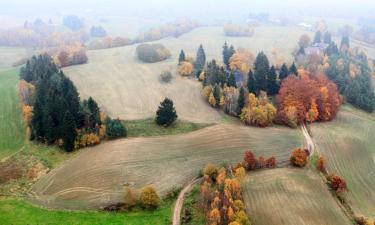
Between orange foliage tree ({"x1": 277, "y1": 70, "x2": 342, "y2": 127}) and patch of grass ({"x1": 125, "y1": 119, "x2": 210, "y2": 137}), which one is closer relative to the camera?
patch of grass ({"x1": 125, "y1": 119, "x2": 210, "y2": 137})

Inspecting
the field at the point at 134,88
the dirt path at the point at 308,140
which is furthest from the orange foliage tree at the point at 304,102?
the field at the point at 134,88

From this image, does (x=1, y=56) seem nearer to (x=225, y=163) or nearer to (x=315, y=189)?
(x=225, y=163)

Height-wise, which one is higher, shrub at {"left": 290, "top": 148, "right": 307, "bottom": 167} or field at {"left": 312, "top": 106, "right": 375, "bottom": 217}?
shrub at {"left": 290, "top": 148, "right": 307, "bottom": 167}

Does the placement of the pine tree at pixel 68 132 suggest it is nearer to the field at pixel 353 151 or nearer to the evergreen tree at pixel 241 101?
the evergreen tree at pixel 241 101

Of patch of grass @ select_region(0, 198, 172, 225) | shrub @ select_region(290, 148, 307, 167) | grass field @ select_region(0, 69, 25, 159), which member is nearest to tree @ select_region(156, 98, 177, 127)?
patch of grass @ select_region(0, 198, 172, 225)

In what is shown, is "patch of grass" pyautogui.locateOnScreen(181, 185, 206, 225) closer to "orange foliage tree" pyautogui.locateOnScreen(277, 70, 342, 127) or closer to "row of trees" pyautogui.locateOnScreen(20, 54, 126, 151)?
"row of trees" pyautogui.locateOnScreen(20, 54, 126, 151)

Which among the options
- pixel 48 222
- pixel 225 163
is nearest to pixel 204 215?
pixel 225 163
